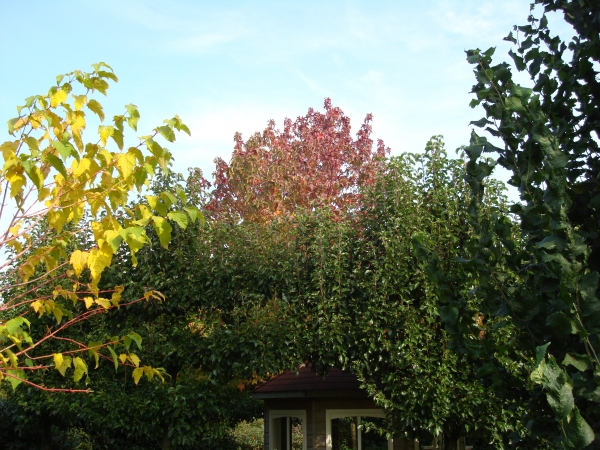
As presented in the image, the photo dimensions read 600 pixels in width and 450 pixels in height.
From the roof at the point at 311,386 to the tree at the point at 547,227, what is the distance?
1094 cm

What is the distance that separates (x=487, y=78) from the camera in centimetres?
408

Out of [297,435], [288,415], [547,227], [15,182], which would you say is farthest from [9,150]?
[297,435]

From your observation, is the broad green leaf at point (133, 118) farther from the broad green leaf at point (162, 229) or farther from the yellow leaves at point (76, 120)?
the broad green leaf at point (162, 229)

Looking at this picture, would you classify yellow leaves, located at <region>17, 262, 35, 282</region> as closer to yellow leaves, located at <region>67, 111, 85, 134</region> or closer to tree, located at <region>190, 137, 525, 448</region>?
yellow leaves, located at <region>67, 111, 85, 134</region>

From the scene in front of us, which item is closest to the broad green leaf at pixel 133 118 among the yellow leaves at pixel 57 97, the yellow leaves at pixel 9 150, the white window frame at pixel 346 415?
the yellow leaves at pixel 57 97

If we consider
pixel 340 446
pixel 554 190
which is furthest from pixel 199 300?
pixel 554 190

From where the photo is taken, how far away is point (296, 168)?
24.8 metres

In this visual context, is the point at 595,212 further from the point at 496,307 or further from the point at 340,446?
the point at 340,446

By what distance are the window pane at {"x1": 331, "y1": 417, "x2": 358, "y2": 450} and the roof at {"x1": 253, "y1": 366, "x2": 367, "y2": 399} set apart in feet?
3.10

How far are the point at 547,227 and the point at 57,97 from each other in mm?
3405

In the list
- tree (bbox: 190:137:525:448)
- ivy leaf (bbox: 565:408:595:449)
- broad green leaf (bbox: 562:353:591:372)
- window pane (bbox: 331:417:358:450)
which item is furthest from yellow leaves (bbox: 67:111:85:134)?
window pane (bbox: 331:417:358:450)

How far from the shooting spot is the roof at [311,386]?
15331 millimetres

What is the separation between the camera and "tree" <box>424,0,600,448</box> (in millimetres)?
3424

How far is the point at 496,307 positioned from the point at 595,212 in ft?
3.07
